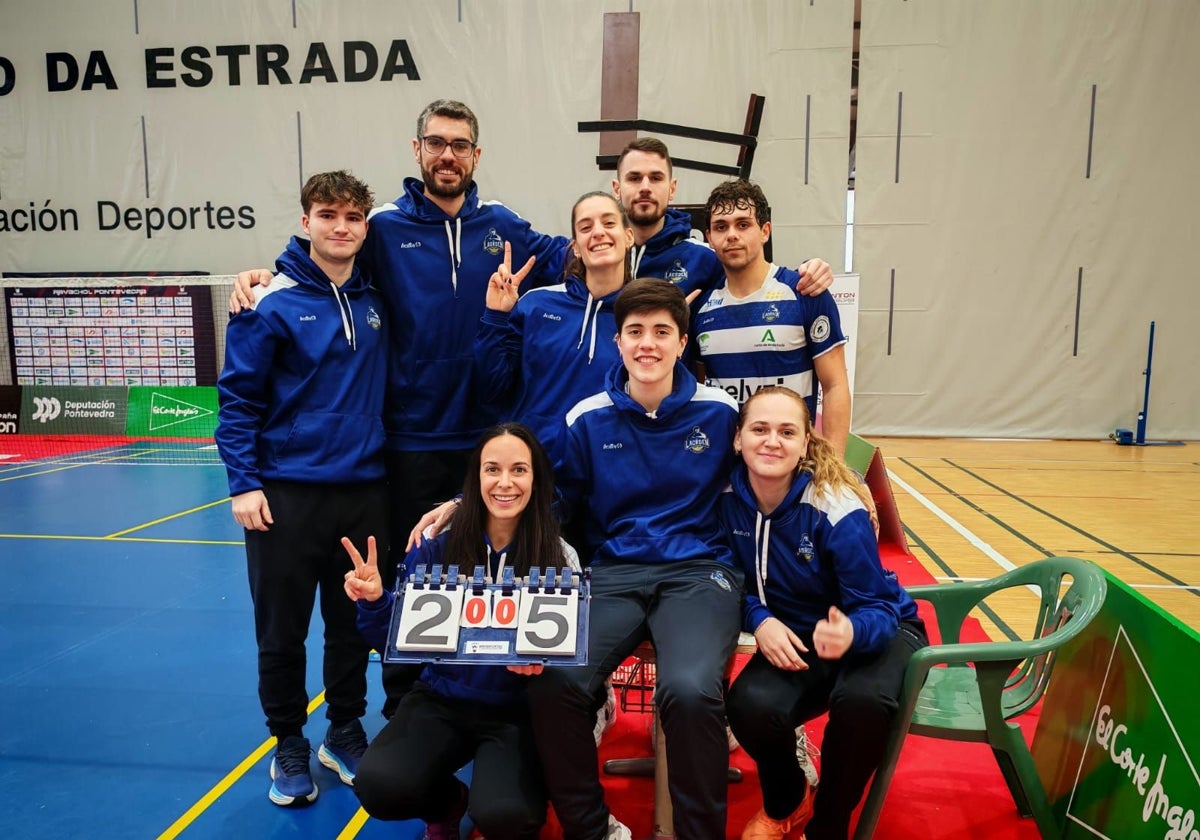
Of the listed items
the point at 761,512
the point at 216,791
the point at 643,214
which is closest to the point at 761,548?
the point at 761,512

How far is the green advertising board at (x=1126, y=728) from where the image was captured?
6.34ft

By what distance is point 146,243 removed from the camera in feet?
38.2

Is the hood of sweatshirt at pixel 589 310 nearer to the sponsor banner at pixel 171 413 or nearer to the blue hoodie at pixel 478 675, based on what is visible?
the blue hoodie at pixel 478 675

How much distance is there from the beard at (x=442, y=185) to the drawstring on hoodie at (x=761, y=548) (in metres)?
1.77

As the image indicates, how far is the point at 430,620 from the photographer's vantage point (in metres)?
2.00

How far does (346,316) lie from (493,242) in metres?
0.69

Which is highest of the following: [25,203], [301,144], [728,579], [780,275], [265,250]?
[301,144]

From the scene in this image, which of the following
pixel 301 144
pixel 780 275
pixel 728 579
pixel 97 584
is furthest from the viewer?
pixel 301 144

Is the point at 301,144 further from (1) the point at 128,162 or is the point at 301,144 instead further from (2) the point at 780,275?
(2) the point at 780,275

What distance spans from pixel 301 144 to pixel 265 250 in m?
1.68

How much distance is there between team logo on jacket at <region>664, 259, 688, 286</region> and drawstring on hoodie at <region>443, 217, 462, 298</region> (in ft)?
2.84

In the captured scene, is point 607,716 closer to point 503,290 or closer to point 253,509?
point 253,509

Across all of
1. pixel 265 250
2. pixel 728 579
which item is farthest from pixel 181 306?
pixel 728 579

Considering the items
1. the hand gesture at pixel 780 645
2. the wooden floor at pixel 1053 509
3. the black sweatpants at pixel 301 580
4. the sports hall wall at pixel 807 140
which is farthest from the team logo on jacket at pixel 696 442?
the sports hall wall at pixel 807 140
